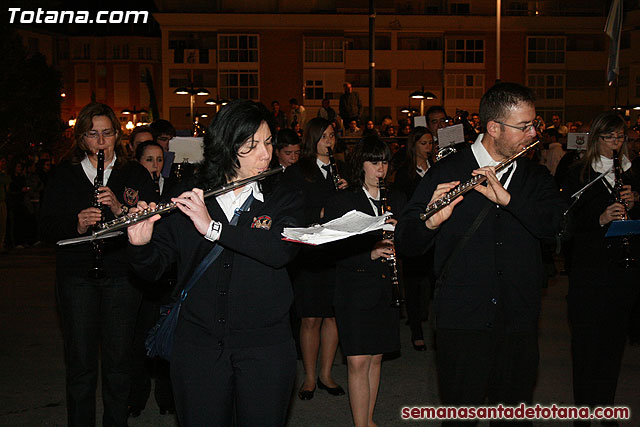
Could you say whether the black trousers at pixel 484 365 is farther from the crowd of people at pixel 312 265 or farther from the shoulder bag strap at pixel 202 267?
the shoulder bag strap at pixel 202 267

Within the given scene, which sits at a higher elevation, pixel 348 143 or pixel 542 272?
pixel 348 143

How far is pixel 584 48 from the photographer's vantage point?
167 feet

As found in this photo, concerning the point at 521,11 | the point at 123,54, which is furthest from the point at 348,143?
the point at 123,54

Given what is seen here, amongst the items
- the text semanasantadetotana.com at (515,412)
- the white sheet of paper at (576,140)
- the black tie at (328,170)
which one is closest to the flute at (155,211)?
the text semanasantadetotana.com at (515,412)

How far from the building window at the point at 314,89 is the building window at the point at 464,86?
9214 mm

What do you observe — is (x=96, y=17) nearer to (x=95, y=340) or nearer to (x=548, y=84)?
(x=548, y=84)

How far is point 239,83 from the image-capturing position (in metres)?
49.0

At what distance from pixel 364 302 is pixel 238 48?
1728 inches

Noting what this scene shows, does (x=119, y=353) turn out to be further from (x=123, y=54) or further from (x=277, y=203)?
(x=123, y=54)

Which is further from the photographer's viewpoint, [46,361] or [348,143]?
[348,143]

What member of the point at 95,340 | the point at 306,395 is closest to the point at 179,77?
the point at 306,395

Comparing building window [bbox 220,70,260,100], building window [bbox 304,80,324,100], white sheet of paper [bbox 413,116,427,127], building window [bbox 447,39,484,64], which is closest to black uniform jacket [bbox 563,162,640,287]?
white sheet of paper [bbox 413,116,427,127]

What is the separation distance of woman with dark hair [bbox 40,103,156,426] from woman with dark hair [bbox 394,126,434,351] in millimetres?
4217

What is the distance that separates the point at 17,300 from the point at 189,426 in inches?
357
